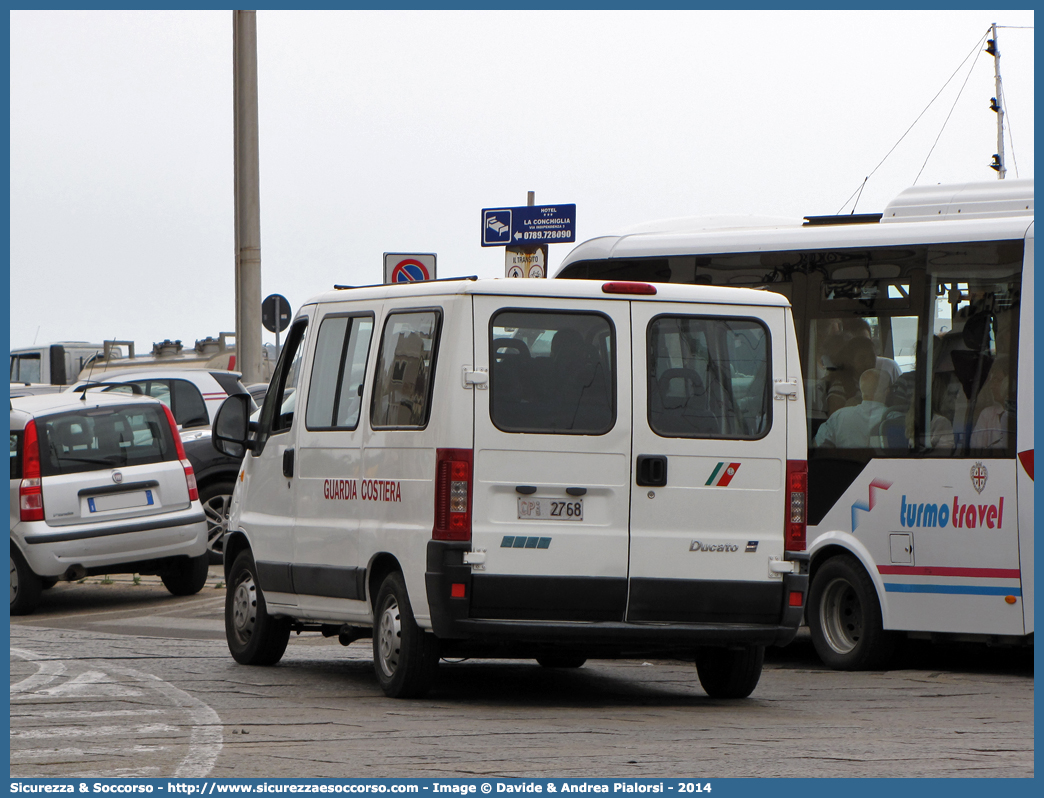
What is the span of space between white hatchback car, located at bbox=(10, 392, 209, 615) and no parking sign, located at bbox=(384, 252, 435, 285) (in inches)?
113

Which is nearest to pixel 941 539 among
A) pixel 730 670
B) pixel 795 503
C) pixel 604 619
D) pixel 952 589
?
pixel 952 589

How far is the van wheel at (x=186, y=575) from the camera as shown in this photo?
1554cm

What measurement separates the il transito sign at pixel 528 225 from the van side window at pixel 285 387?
20.2ft

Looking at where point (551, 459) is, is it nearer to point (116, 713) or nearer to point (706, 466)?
point (706, 466)

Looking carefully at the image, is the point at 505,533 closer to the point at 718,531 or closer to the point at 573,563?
the point at 573,563

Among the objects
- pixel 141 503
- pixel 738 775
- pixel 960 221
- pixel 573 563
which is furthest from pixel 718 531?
pixel 141 503

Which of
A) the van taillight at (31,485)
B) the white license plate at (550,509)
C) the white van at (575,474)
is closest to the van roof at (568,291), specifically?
the white van at (575,474)

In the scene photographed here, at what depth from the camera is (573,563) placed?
27.4 ft

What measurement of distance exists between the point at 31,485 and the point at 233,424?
4949mm

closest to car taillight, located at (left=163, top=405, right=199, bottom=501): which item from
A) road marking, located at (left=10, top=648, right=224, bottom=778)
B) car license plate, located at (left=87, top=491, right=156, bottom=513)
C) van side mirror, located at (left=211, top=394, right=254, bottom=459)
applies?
car license plate, located at (left=87, top=491, right=156, bottom=513)

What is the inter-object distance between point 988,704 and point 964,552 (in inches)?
56.1

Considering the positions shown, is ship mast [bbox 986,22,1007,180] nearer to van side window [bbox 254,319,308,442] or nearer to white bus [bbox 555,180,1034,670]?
white bus [bbox 555,180,1034,670]

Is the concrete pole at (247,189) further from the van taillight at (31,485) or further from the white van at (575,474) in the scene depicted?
the white van at (575,474)

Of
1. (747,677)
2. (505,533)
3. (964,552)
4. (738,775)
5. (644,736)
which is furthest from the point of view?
(964,552)
